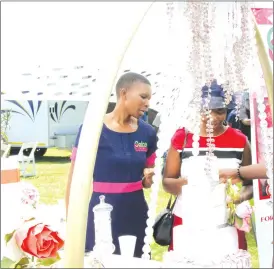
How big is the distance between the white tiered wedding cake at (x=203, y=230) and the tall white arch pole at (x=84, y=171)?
0.21m

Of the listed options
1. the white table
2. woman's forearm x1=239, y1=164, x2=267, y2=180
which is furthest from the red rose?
woman's forearm x1=239, y1=164, x2=267, y2=180

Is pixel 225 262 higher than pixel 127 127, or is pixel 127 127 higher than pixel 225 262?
pixel 127 127

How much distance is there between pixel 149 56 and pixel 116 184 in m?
0.66

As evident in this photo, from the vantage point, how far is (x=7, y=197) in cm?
120

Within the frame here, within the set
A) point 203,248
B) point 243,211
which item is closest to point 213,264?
point 203,248

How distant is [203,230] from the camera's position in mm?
1277

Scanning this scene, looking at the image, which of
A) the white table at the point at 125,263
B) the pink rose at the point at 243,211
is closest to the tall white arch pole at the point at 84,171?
the white table at the point at 125,263

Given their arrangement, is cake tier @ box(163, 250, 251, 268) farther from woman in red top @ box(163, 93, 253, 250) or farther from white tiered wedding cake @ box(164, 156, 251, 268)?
woman in red top @ box(163, 93, 253, 250)

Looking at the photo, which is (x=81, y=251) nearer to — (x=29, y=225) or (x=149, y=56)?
(x=29, y=225)

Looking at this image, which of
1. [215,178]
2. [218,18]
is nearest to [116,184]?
[215,178]

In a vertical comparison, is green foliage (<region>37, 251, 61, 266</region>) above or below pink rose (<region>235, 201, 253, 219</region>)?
below

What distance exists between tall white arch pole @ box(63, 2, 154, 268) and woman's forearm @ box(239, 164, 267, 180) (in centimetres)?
123

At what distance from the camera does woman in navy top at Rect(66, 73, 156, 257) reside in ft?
6.48

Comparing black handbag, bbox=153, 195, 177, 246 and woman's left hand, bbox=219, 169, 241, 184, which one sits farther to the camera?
black handbag, bbox=153, 195, 177, 246
